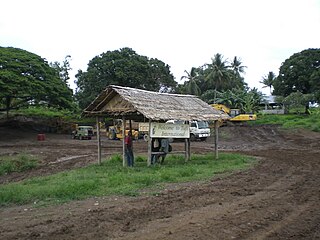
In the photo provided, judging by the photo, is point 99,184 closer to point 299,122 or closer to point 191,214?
point 191,214

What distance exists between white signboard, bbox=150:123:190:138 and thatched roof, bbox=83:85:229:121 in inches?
19.2

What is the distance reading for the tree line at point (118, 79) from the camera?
3591 cm

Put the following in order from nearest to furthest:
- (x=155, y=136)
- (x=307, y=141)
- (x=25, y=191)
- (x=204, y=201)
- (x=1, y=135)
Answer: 1. (x=204, y=201)
2. (x=25, y=191)
3. (x=155, y=136)
4. (x=307, y=141)
5. (x=1, y=135)

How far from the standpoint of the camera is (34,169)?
17.5 meters

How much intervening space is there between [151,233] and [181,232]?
0.50 meters

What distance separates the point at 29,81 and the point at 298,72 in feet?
134

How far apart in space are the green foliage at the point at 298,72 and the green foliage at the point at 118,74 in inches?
789

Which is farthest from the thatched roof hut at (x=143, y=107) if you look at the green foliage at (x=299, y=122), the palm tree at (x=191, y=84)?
the palm tree at (x=191, y=84)

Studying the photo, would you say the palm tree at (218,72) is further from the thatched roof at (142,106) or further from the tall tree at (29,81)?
the thatched roof at (142,106)

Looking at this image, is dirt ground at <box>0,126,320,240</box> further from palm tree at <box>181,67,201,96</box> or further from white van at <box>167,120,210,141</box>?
palm tree at <box>181,67,201,96</box>

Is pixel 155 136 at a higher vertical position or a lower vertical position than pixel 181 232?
higher

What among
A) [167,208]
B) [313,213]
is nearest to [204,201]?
[167,208]

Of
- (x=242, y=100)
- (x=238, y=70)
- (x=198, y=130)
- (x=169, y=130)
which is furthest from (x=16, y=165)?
(x=238, y=70)

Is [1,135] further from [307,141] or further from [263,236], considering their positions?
[263,236]
